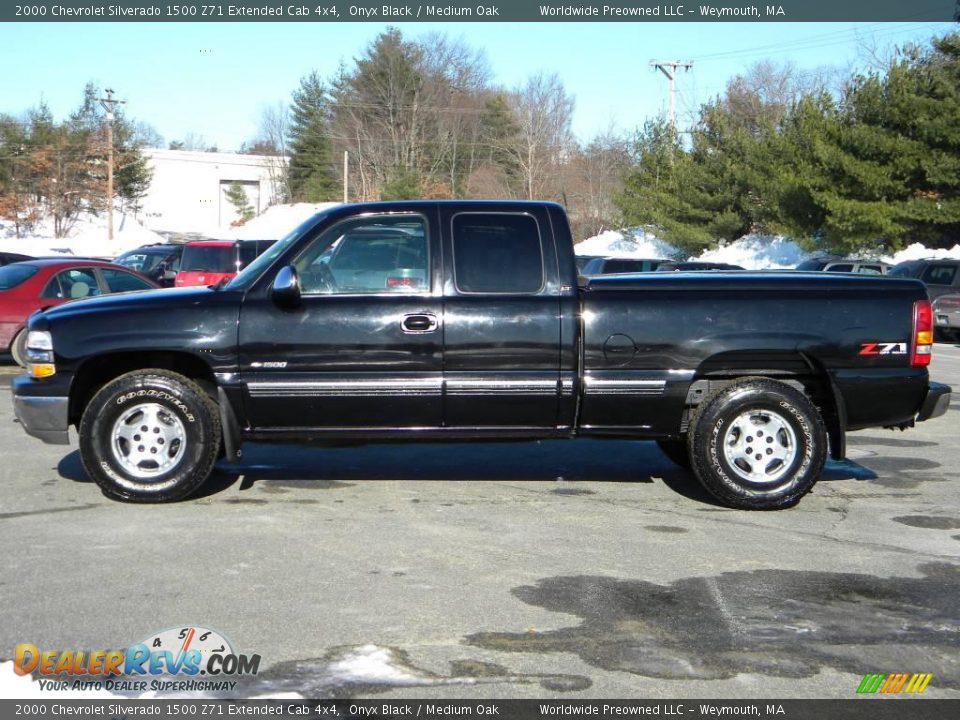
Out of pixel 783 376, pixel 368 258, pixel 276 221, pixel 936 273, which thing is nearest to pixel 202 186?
pixel 276 221

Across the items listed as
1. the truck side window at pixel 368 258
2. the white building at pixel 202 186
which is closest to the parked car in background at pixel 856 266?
the truck side window at pixel 368 258

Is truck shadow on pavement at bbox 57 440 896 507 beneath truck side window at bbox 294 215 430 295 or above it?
beneath

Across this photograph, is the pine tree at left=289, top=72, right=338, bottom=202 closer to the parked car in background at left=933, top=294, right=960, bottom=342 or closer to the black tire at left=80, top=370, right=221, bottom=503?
the parked car in background at left=933, top=294, right=960, bottom=342

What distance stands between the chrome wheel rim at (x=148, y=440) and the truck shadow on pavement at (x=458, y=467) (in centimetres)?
42

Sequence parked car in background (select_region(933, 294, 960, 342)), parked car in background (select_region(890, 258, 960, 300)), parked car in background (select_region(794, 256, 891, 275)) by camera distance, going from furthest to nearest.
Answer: parked car in background (select_region(794, 256, 891, 275)) < parked car in background (select_region(890, 258, 960, 300)) < parked car in background (select_region(933, 294, 960, 342))

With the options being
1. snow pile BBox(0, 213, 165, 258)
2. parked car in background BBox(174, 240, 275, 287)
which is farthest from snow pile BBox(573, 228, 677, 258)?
parked car in background BBox(174, 240, 275, 287)

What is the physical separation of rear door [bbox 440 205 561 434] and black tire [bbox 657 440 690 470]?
5.62ft

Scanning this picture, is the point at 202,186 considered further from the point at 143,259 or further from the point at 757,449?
the point at 757,449

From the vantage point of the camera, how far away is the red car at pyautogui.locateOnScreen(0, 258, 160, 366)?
13703 millimetres

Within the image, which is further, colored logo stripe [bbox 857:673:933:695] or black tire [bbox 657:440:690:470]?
black tire [bbox 657:440:690:470]

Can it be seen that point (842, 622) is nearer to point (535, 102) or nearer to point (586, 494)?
point (586, 494)

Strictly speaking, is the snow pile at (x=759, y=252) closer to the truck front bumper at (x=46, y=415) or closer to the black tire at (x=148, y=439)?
the black tire at (x=148, y=439)

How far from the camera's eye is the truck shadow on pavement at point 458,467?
25.7ft

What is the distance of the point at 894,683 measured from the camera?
4.29 meters
